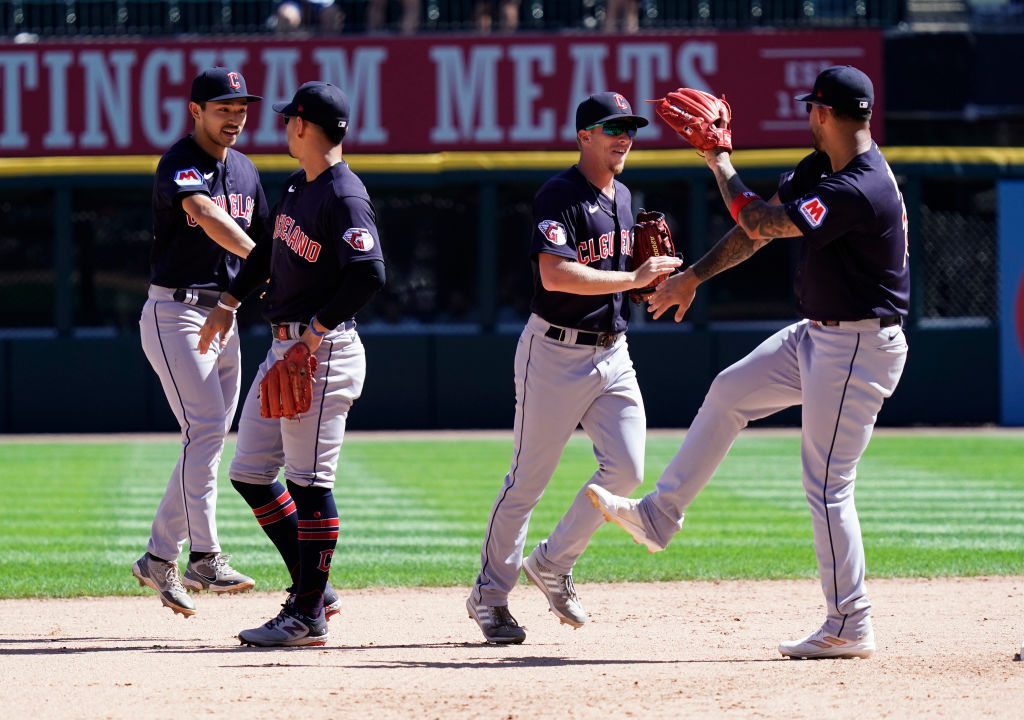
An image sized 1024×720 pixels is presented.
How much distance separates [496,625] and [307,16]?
46.6 feet

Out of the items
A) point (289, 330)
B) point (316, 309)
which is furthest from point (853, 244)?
point (289, 330)

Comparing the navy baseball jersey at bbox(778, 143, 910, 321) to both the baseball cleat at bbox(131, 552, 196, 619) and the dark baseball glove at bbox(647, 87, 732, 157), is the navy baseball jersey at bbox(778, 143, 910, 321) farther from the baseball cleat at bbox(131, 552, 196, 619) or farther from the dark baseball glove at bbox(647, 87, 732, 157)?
the baseball cleat at bbox(131, 552, 196, 619)

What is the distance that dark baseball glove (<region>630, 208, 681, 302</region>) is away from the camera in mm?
5469

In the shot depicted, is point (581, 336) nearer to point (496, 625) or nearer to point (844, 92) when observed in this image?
point (496, 625)

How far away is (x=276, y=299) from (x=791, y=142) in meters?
12.9

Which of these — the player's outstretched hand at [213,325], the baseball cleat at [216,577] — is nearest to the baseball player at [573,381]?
the baseball cleat at [216,577]

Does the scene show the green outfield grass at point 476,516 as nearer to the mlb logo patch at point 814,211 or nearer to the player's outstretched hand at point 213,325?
the player's outstretched hand at point 213,325

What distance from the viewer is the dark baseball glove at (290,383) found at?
5203mm

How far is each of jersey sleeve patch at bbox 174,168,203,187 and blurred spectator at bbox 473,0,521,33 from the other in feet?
40.1

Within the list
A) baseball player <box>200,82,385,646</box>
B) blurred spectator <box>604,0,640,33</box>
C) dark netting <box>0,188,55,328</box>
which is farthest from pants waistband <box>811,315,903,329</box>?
dark netting <box>0,188,55,328</box>

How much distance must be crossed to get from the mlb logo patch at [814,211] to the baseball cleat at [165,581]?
2.93 metres

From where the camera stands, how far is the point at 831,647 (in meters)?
5.04

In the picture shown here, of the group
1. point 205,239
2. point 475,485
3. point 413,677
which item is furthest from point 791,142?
point 413,677

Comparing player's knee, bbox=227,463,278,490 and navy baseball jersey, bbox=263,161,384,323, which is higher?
navy baseball jersey, bbox=263,161,384,323
